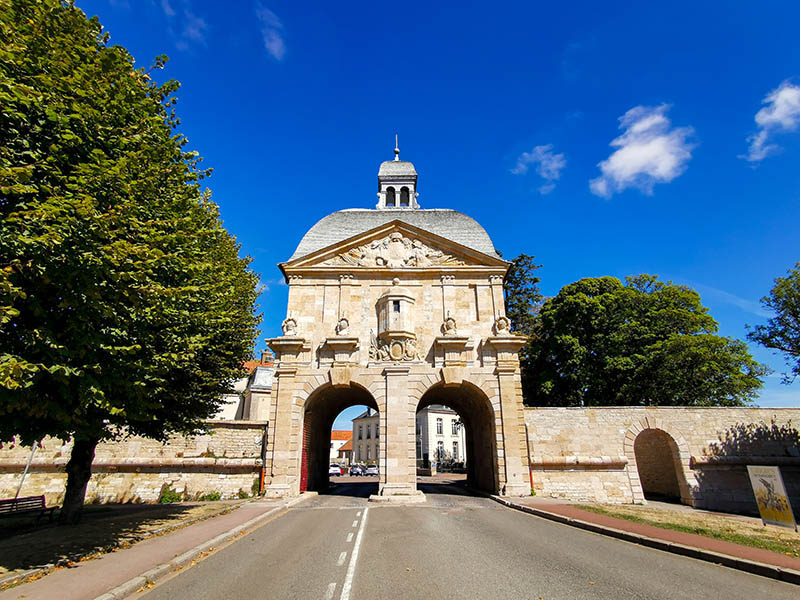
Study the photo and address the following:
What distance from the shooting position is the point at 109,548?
800cm

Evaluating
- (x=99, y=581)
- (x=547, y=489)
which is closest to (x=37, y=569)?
(x=99, y=581)

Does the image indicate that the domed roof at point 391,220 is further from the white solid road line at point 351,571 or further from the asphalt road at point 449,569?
the white solid road line at point 351,571

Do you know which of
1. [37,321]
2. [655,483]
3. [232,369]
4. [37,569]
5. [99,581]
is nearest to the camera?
[99,581]

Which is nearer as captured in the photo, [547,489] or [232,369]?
[232,369]

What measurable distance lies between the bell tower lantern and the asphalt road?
21146 mm

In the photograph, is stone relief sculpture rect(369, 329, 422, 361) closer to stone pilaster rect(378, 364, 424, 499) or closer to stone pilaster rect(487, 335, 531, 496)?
stone pilaster rect(378, 364, 424, 499)

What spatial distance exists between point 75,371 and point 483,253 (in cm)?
1807

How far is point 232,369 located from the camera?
15.9 metres

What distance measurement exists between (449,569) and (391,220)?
18.9 meters

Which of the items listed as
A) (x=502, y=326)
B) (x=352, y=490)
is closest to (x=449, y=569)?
(x=502, y=326)

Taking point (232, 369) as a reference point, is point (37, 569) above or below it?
below

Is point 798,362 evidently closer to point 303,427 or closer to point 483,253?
point 483,253

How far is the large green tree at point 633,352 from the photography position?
2478 centimetres

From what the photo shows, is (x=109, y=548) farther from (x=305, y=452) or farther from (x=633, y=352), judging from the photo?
(x=633, y=352)
